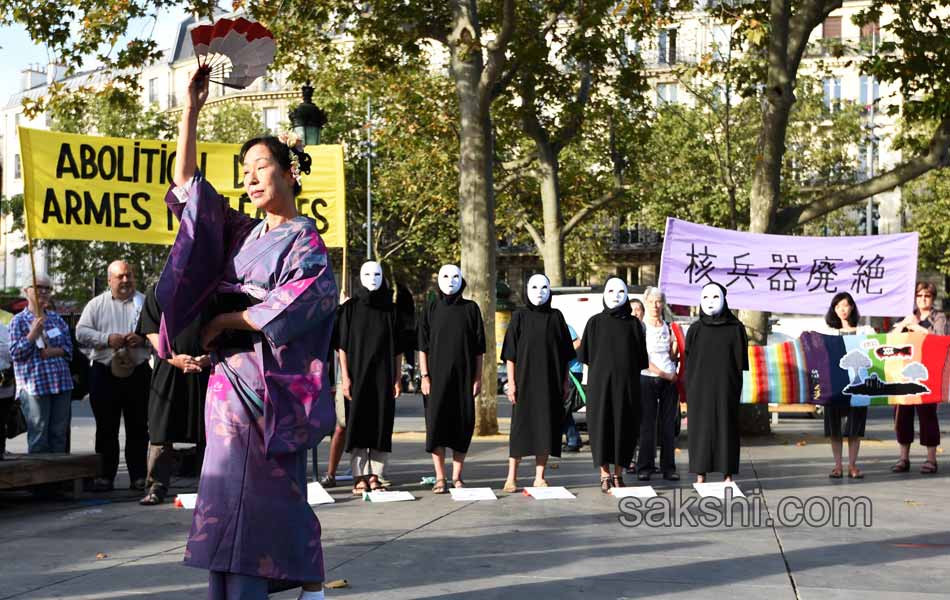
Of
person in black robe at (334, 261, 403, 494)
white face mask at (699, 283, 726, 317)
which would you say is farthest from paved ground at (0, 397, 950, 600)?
white face mask at (699, 283, 726, 317)

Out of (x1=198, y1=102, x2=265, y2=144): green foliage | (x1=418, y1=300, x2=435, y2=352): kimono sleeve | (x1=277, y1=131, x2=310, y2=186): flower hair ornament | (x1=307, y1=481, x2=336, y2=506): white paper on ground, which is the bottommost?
(x1=307, y1=481, x2=336, y2=506): white paper on ground

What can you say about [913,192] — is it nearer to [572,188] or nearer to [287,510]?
[572,188]

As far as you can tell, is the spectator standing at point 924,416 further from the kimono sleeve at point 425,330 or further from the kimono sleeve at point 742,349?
the kimono sleeve at point 425,330

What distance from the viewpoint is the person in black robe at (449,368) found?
36.5 feet

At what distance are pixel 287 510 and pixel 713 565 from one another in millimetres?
3408

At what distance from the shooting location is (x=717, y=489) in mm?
11094

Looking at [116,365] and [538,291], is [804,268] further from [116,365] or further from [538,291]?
[116,365]

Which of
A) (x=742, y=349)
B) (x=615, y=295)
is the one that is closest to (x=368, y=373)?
(x=615, y=295)

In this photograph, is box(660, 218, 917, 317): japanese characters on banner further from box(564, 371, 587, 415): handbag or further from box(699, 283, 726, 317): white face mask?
box(699, 283, 726, 317): white face mask

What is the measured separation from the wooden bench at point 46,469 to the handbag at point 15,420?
0.84 m

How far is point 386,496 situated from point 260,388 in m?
5.76

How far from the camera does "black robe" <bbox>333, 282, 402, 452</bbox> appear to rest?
10961mm

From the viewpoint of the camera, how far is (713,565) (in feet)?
24.7

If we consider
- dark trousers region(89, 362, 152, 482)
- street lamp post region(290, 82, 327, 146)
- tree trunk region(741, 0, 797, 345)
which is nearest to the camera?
dark trousers region(89, 362, 152, 482)
